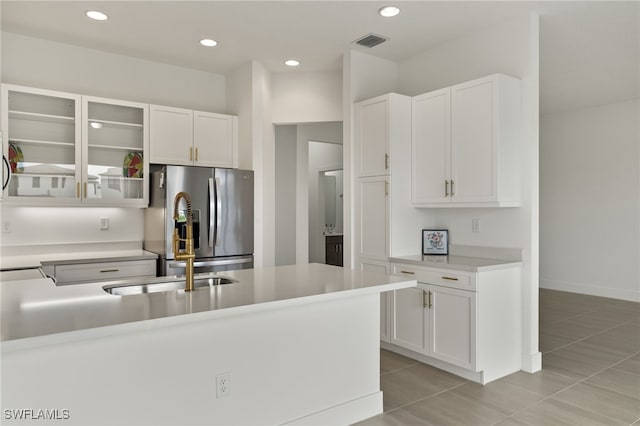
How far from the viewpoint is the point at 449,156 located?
3.63 m

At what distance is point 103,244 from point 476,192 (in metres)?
3.53

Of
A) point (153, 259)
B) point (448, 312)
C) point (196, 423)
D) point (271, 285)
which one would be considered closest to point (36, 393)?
point (196, 423)

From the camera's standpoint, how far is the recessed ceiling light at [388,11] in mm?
3344

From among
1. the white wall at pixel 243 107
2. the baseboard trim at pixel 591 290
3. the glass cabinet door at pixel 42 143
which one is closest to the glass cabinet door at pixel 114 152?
the glass cabinet door at pixel 42 143

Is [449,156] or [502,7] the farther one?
[449,156]

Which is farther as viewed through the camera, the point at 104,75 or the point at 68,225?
the point at 104,75

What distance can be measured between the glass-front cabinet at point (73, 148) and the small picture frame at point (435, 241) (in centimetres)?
273

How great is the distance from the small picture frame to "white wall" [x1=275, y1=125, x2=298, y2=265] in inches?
100.0

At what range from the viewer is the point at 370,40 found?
3.98m

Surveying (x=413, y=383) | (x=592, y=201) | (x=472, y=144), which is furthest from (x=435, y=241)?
(x=592, y=201)

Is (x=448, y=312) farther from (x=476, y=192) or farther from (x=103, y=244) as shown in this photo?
(x=103, y=244)

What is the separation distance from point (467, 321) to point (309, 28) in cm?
273

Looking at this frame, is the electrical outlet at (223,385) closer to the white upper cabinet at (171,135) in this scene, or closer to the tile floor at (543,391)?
the tile floor at (543,391)

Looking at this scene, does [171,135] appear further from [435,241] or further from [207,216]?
[435,241]
